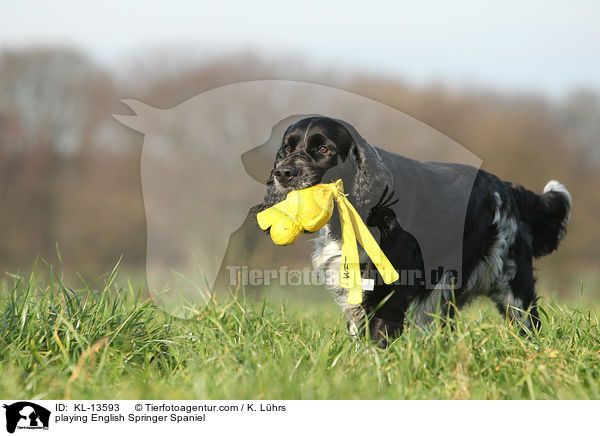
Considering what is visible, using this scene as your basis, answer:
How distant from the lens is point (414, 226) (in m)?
3.31

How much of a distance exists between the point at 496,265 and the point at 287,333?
160 centimetres

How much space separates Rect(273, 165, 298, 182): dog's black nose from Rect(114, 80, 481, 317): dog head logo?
0.48 meters

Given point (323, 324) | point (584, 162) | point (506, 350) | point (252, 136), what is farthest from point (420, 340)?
point (584, 162)

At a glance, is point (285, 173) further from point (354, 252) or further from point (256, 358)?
point (256, 358)

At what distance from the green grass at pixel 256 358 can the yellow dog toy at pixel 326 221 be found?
1.21 ft

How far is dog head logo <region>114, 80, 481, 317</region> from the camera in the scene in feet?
11.6

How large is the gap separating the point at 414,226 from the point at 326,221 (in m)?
0.63

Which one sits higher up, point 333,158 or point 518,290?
point 333,158

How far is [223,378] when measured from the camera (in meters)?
2.42

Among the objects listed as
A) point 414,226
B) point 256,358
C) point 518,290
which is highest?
point 414,226

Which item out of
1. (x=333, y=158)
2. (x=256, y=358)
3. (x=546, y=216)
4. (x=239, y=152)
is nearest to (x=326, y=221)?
(x=333, y=158)
